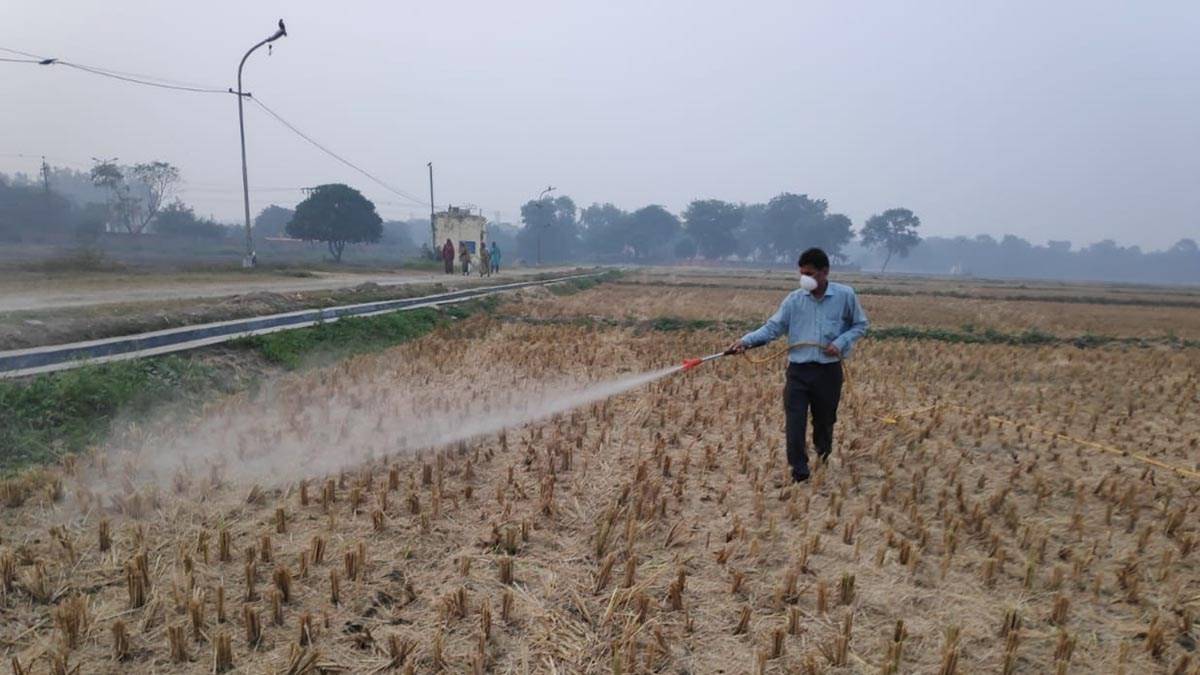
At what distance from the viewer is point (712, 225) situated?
10562 cm

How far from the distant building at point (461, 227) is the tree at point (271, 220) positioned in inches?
2151

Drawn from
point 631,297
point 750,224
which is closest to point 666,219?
point 750,224

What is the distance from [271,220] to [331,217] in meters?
50.0

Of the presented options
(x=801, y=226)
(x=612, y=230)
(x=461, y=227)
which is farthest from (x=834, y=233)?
(x=461, y=227)

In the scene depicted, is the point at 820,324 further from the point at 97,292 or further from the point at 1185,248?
the point at 1185,248

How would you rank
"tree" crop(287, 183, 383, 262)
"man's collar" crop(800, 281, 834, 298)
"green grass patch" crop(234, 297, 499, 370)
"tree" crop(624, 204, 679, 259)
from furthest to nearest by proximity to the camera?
"tree" crop(624, 204, 679, 259)
"tree" crop(287, 183, 383, 262)
"green grass patch" crop(234, 297, 499, 370)
"man's collar" crop(800, 281, 834, 298)

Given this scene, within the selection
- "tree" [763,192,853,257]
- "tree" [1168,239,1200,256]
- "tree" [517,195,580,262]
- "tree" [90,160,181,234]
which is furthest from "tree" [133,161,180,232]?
"tree" [1168,239,1200,256]

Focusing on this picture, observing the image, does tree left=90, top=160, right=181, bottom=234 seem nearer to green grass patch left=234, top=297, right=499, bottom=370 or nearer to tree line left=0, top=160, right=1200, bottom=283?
tree line left=0, top=160, right=1200, bottom=283

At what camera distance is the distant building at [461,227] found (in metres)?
42.0

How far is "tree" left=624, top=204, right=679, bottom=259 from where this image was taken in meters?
109

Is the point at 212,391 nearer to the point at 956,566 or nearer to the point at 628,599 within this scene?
the point at 628,599

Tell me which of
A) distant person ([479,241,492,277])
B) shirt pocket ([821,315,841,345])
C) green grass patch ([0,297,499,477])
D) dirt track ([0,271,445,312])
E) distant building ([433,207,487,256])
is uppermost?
distant building ([433,207,487,256])

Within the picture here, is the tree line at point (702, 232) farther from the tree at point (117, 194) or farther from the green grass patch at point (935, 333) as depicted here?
the green grass patch at point (935, 333)

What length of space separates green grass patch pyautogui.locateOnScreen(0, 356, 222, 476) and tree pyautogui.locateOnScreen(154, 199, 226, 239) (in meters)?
51.3
